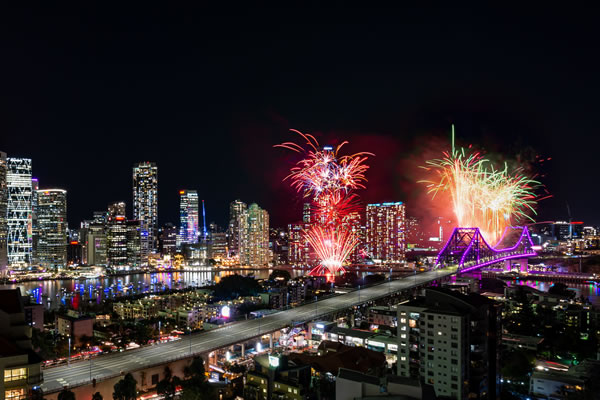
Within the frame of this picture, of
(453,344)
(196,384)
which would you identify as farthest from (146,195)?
(453,344)

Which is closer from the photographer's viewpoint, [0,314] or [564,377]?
[0,314]

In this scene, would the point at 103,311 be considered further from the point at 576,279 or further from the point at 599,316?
the point at 576,279

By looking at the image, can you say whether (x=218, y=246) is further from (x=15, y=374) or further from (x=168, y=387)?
(x=15, y=374)

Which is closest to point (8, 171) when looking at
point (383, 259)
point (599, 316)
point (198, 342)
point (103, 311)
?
point (103, 311)

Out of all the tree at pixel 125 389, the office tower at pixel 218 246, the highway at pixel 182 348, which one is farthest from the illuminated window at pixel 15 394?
the office tower at pixel 218 246

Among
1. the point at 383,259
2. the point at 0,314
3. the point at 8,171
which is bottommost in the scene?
the point at 383,259

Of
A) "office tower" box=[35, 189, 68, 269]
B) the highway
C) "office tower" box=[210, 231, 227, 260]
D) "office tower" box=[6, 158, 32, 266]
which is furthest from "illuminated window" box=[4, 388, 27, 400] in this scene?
"office tower" box=[210, 231, 227, 260]

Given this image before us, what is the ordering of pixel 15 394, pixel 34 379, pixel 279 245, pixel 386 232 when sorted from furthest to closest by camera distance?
pixel 279 245, pixel 386 232, pixel 34 379, pixel 15 394
